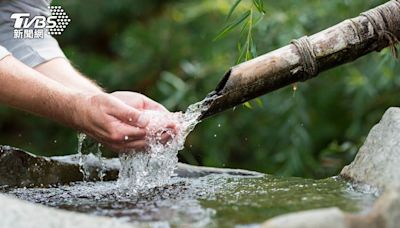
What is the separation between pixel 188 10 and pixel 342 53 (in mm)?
2853

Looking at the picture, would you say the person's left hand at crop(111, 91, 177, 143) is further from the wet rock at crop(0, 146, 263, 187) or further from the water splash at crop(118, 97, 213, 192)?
the wet rock at crop(0, 146, 263, 187)

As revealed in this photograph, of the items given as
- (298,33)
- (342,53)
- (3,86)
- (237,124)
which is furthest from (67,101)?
(237,124)

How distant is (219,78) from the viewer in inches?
173

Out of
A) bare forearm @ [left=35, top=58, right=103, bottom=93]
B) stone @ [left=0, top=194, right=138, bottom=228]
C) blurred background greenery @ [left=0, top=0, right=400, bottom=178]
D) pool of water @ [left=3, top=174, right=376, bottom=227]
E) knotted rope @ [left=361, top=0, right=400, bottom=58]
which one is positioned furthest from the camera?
blurred background greenery @ [left=0, top=0, right=400, bottom=178]

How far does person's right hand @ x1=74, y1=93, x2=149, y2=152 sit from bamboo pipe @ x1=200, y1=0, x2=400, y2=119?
0.62 ft

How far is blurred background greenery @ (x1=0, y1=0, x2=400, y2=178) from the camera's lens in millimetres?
4047

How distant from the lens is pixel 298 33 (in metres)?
3.76

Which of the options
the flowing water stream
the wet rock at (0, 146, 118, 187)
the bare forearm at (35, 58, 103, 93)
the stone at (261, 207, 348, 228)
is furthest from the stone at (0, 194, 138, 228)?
the bare forearm at (35, 58, 103, 93)

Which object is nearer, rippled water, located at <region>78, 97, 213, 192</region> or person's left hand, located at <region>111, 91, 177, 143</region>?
rippled water, located at <region>78, 97, 213, 192</region>

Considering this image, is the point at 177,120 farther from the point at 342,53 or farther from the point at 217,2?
the point at 217,2

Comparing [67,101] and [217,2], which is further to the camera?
[217,2]

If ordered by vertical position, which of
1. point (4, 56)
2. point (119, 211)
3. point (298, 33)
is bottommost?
point (119, 211)

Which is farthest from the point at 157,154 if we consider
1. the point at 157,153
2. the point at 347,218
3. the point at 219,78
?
the point at 219,78
